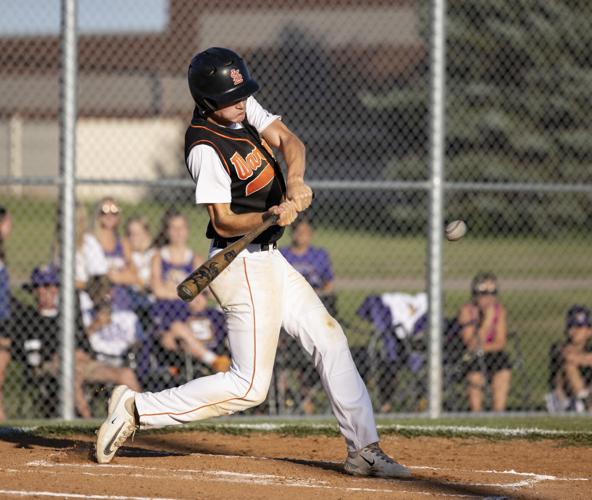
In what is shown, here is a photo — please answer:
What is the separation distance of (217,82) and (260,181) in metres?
0.48

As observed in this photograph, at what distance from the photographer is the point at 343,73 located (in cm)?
2239

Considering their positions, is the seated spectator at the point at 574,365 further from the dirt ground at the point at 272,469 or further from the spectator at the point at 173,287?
the spectator at the point at 173,287

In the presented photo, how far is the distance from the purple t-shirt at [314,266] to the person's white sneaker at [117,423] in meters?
3.54

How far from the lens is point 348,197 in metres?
20.7

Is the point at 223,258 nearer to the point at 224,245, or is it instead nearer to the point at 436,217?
the point at 224,245

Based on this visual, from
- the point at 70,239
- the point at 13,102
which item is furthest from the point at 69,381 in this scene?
the point at 13,102

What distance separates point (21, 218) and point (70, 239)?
17.3 ft

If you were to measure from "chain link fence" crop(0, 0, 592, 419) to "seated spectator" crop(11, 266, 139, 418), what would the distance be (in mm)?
16

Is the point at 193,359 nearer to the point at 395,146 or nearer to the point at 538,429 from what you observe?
the point at 538,429

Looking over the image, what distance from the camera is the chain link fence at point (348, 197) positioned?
26.7ft

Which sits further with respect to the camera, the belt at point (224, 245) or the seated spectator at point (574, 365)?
the seated spectator at point (574, 365)

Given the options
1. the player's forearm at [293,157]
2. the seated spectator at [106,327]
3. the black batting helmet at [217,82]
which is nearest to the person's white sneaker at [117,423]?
the player's forearm at [293,157]

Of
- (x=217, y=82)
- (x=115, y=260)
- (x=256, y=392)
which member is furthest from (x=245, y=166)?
(x=115, y=260)

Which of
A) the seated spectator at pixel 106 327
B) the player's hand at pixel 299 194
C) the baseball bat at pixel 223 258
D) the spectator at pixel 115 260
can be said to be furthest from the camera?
the spectator at pixel 115 260
